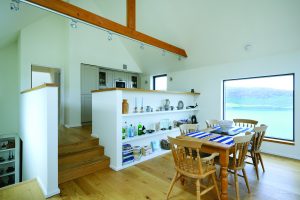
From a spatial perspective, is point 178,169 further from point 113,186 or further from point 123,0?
point 123,0

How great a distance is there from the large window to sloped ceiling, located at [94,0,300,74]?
68 centimetres

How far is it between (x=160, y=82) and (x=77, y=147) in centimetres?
425

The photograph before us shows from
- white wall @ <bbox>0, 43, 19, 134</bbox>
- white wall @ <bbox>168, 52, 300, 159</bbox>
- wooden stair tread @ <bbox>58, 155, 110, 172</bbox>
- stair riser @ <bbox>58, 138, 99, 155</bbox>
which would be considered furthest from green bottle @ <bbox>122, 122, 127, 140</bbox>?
white wall @ <bbox>0, 43, 19, 134</bbox>

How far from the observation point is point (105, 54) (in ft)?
18.3

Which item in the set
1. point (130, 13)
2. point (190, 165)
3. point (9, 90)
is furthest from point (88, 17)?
point (9, 90)

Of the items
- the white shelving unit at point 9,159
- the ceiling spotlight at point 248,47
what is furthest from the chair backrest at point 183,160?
the white shelving unit at point 9,159

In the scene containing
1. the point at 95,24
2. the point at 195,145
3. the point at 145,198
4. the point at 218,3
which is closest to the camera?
the point at 195,145

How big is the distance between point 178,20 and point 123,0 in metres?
1.68

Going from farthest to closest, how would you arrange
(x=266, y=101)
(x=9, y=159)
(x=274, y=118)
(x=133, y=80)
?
(x=133, y=80) → (x=9, y=159) → (x=266, y=101) → (x=274, y=118)

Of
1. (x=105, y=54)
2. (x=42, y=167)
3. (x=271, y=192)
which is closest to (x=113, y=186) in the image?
(x=42, y=167)

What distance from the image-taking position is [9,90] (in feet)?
15.1

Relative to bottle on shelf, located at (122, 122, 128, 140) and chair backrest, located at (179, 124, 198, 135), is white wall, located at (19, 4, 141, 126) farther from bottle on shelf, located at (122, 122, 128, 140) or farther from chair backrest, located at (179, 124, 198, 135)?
chair backrest, located at (179, 124, 198, 135)

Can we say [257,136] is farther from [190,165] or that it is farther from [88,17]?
[88,17]

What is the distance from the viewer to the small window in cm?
640
